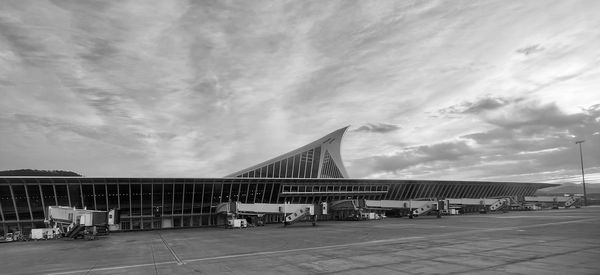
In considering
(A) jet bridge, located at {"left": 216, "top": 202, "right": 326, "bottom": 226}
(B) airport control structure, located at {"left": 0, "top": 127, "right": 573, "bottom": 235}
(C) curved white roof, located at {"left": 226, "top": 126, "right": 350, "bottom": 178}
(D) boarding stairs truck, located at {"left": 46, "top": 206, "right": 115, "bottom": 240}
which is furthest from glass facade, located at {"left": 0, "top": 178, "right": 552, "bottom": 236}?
(A) jet bridge, located at {"left": 216, "top": 202, "right": 326, "bottom": 226}

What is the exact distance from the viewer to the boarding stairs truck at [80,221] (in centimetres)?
5472

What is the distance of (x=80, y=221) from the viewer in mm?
54906

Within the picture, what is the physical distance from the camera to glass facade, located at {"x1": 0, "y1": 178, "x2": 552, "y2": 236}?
73.2 metres

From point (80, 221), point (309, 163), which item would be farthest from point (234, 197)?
point (80, 221)

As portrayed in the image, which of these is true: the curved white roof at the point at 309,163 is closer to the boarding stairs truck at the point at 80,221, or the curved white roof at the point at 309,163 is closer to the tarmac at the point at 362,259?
the boarding stairs truck at the point at 80,221

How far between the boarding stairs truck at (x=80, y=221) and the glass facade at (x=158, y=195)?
443 inches

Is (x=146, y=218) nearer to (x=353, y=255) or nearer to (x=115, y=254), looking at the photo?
(x=115, y=254)

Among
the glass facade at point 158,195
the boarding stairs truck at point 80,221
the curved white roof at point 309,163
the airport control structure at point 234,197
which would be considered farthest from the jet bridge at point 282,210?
the curved white roof at point 309,163

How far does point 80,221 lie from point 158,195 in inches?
1092

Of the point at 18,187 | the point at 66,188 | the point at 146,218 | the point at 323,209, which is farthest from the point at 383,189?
the point at 18,187

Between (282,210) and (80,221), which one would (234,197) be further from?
(80,221)

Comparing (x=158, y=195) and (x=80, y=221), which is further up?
(x=158, y=195)

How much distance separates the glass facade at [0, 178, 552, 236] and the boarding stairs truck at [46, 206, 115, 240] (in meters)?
11.2

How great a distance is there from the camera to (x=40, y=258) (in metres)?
32.2
